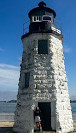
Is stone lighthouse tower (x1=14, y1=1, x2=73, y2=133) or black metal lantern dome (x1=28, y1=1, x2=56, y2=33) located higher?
black metal lantern dome (x1=28, y1=1, x2=56, y2=33)

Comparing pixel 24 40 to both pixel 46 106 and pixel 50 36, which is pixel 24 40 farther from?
pixel 46 106

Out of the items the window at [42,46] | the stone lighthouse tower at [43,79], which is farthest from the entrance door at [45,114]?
the window at [42,46]

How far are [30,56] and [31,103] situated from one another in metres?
3.41

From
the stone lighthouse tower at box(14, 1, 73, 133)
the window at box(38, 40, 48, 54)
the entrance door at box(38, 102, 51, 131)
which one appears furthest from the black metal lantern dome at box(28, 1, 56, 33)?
the entrance door at box(38, 102, 51, 131)

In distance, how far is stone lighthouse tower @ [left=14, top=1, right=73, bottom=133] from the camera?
10.4m

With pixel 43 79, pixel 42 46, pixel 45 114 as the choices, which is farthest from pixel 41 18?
pixel 45 114

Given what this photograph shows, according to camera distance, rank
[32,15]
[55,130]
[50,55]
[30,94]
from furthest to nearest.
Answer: [32,15], [50,55], [30,94], [55,130]

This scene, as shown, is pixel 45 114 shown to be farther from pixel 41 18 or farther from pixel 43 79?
pixel 41 18

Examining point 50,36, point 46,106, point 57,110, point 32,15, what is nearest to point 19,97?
point 46,106

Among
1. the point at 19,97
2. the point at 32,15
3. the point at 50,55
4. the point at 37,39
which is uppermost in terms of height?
the point at 32,15

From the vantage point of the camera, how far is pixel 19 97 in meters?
11.6

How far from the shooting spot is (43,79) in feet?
35.8

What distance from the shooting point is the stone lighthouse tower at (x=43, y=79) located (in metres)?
10.4

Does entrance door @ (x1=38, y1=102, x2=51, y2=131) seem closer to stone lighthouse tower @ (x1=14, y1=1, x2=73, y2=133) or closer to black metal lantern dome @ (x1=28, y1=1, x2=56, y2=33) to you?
stone lighthouse tower @ (x1=14, y1=1, x2=73, y2=133)
